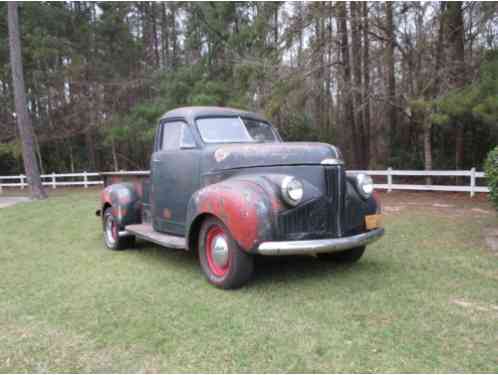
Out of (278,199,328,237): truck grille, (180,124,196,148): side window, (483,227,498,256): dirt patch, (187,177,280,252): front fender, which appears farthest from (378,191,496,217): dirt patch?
(187,177,280,252): front fender

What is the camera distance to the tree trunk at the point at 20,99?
14.5 metres

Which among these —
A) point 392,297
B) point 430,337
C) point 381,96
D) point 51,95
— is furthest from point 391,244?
point 51,95

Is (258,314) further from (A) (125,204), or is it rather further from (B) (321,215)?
(A) (125,204)

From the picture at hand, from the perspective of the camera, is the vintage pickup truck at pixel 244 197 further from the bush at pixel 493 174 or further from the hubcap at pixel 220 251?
the bush at pixel 493 174

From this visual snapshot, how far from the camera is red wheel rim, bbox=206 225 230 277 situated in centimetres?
408

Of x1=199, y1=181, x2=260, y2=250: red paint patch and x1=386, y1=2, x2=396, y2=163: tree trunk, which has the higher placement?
x1=386, y1=2, x2=396, y2=163: tree trunk

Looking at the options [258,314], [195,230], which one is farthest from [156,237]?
[258,314]

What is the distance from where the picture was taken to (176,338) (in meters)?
2.99

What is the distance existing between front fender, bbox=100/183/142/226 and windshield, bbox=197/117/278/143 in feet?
5.58

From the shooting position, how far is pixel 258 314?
337 cm

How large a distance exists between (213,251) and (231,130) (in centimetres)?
166

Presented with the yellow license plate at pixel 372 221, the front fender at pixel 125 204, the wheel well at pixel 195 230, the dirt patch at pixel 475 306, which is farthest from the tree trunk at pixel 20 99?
the dirt patch at pixel 475 306

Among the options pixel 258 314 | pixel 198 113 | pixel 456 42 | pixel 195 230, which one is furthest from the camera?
pixel 456 42

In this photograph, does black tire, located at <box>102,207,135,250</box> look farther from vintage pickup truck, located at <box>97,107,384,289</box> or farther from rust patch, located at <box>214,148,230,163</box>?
rust patch, located at <box>214,148,230,163</box>
